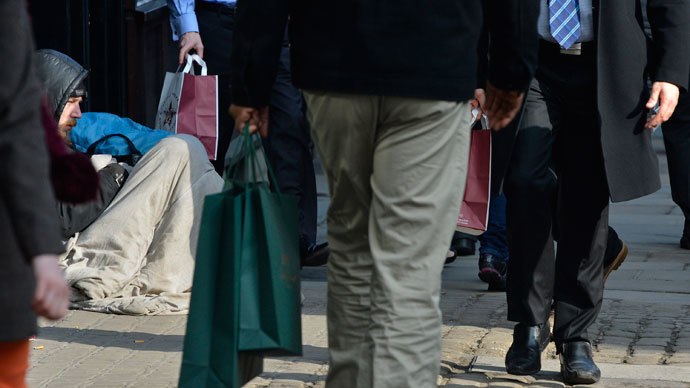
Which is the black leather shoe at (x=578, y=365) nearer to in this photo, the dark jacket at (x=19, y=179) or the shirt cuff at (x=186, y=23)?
the dark jacket at (x=19, y=179)

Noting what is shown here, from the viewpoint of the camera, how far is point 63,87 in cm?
578

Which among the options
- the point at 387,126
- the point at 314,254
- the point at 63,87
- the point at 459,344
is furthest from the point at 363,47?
the point at 314,254

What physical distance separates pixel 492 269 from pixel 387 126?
10.6 feet

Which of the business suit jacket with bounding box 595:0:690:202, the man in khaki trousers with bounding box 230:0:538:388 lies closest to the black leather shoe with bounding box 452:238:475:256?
the business suit jacket with bounding box 595:0:690:202

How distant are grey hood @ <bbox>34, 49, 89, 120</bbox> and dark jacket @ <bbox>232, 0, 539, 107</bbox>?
2.73 meters

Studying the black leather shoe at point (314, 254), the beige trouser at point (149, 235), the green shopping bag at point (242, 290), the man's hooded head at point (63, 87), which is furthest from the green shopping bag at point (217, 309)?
the black leather shoe at point (314, 254)

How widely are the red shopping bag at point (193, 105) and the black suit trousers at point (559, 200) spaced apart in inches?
90.5

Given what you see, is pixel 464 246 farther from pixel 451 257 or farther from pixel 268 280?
pixel 268 280

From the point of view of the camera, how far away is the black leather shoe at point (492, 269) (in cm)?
621

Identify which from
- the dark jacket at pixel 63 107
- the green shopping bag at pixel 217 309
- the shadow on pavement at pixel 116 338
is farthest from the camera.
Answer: the dark jacket at pixel 63 107

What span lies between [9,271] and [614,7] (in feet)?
8.90

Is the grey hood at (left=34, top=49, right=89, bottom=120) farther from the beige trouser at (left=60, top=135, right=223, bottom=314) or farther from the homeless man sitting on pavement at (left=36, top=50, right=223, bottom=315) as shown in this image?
the beige trouser at (left=60, top=135, right=223, bottom=314)

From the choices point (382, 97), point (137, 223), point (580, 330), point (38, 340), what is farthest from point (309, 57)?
point (137, 223)

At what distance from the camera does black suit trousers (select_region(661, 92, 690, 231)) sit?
791cm
